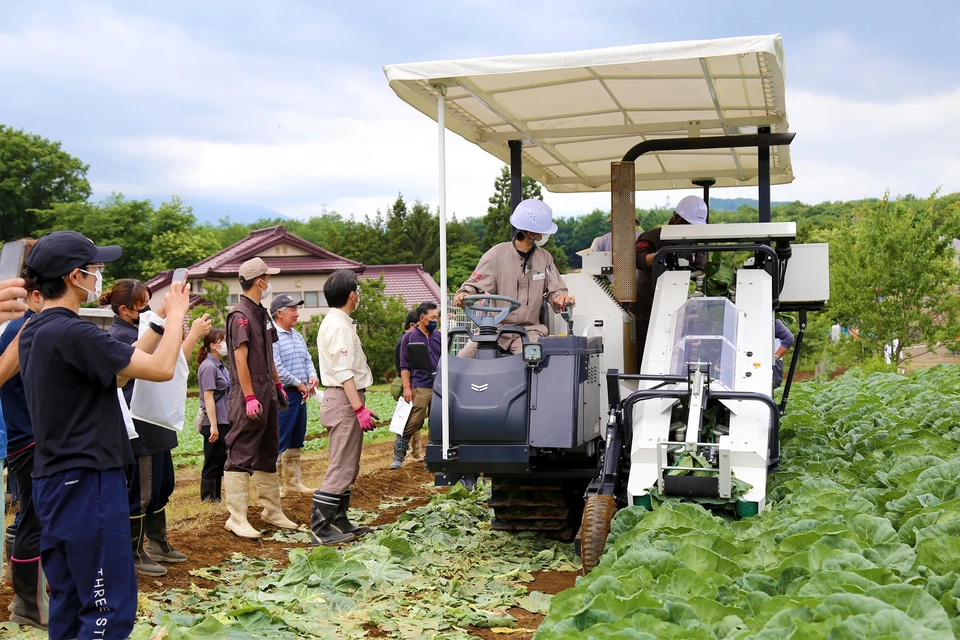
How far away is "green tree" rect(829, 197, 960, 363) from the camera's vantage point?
20609mm

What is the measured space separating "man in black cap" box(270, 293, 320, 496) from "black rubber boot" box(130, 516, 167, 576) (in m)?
2.93

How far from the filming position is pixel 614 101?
741 centimetres

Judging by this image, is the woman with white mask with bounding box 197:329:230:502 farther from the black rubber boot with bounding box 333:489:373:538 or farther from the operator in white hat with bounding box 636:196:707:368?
the operator in white hat with bounding box 636:196:707:368

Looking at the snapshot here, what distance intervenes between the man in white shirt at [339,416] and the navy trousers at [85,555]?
3.22 m

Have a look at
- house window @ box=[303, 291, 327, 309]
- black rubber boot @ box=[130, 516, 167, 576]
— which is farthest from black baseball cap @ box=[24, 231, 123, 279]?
house window @ box=[303, 291, 327, 309]

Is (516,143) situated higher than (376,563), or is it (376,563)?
(516,143)

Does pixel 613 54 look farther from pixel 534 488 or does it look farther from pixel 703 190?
pixel 703 190

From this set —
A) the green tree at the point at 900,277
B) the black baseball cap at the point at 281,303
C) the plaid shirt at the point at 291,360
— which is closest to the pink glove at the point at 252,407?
the plaid shirt at the point at 291,360

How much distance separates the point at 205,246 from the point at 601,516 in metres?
58.7

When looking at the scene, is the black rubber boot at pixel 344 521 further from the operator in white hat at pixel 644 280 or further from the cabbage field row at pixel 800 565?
the cabbage field row at pixel 800 565

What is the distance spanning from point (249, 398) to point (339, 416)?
2.34 feet

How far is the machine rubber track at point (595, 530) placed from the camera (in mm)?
5035

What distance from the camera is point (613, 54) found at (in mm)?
5449

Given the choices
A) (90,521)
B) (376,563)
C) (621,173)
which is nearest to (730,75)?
(621,173)
